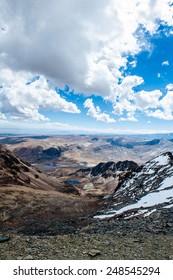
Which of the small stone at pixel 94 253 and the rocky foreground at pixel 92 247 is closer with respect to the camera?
the rocky foreground at pixel 92 247

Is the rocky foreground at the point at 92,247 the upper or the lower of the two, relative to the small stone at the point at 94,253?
lower

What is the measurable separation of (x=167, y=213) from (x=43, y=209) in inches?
1437

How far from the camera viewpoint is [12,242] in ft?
56.2

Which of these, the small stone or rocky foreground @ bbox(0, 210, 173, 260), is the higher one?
the small stone

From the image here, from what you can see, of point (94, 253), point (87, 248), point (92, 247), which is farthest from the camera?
point (92, 247)

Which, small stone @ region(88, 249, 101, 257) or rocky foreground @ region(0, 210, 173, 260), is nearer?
rocky foreground @ region(0, 210, 173, 260)

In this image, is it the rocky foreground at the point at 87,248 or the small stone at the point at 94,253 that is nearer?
the rocky foreground at the point at 87,248

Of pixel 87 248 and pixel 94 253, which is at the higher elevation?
pixel 94 253

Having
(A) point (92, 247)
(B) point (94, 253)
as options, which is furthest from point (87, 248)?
(B) point (94, 253)

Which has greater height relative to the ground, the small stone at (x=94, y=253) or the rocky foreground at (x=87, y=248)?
the small stone at (x=94, y=253)

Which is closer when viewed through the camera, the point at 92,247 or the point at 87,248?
the point at 87,248

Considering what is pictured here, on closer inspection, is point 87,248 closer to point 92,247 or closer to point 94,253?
point 92,247

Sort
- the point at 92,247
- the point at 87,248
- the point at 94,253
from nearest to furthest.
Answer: the point at 94,253, the point at 87,248, the point at 92,247
